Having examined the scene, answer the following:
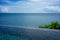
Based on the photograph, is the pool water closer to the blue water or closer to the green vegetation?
the blue water

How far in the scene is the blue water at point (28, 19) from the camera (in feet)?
8.86

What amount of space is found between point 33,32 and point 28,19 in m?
0.28

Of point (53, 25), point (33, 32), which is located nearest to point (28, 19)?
point (33, 32)

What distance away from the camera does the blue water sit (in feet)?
8.86

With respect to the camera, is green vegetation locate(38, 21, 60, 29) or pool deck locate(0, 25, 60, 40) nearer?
pool deck locate(0, 25, 60, 40)

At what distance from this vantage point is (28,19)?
2.77 metres

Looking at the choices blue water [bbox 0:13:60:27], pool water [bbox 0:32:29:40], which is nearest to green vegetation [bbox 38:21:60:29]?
blue water [bbox 0:13:60:27]

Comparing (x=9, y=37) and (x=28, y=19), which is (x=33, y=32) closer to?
(x=28, y=19)

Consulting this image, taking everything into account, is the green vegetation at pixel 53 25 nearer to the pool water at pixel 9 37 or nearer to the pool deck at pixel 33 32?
the pool deck at pixel 33 32

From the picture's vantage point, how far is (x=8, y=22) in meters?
2.80

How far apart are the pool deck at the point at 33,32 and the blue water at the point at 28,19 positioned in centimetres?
9

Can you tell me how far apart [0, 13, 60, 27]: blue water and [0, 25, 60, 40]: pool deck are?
0.31 ft

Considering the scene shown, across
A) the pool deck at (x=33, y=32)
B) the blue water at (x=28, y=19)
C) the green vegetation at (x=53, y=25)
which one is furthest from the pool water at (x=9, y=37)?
the green vegetation at (x=53, y=25)

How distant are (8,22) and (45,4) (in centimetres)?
81
